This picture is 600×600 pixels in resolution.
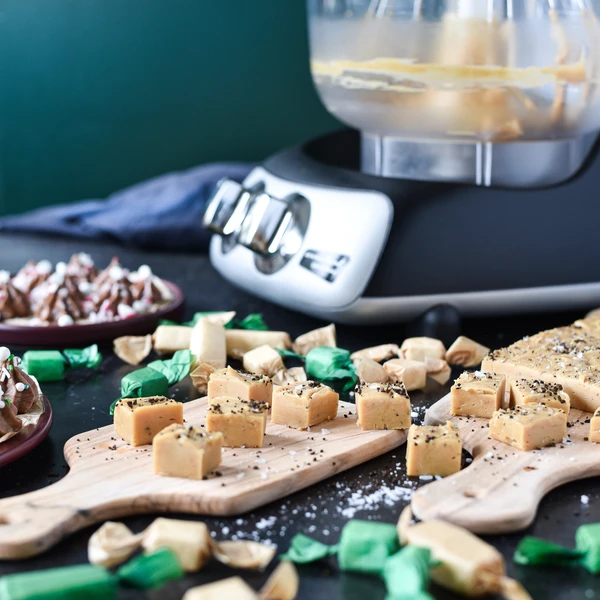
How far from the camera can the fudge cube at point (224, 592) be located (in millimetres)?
571

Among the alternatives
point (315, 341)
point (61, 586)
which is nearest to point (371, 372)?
point (315, 341)

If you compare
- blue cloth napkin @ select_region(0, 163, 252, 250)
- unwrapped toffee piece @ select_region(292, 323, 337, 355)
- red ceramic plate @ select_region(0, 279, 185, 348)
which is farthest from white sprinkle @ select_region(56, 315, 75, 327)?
Result: blue cloth napkin @ select_region(0, 163, 252, 250)

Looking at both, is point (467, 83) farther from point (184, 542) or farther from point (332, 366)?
point (184, 542)

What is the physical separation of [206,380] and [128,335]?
19 centimetres

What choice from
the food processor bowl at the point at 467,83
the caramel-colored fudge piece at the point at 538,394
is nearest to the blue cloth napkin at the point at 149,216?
the food processor bowl at the point at 467,83

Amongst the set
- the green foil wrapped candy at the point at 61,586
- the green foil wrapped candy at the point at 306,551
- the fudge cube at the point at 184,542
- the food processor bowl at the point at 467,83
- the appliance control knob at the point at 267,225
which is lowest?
the green foil wrapped candy at the point at 306,551

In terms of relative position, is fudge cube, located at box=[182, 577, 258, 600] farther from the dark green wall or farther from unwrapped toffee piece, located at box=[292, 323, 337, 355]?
the dark green wall

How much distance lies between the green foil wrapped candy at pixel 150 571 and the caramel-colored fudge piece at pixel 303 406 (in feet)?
0.80

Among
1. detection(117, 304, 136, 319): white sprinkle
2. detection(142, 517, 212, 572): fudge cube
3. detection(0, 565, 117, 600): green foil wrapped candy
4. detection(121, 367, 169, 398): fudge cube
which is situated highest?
detection(0, 565, 117, 600): green foil wrapped candy

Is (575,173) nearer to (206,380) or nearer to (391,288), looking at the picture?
(391,288)

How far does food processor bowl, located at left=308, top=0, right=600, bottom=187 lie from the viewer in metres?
1.03

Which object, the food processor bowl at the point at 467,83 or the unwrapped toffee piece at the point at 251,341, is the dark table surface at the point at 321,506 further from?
the food processor bowl at the point at 467,83

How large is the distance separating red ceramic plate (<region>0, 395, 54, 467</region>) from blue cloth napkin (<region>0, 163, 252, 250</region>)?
0.77 meters

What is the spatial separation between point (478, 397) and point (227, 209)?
44 cm
